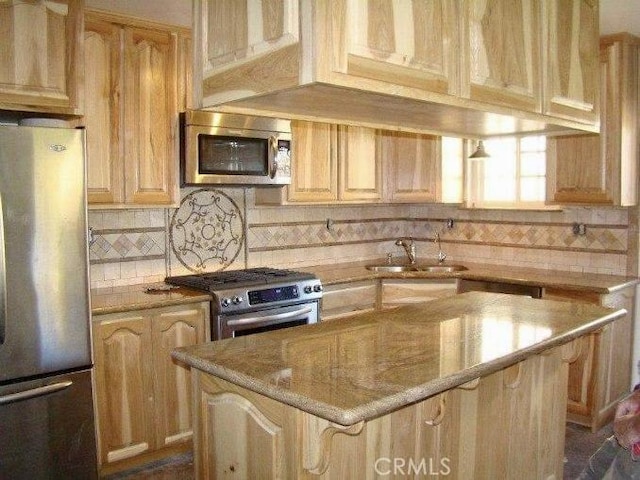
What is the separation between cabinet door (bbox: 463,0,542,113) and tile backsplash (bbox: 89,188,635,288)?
2.34 m

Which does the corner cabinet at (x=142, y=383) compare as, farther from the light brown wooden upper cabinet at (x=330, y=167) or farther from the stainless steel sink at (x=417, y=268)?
the stainless steel sink at (x=417, y=268)

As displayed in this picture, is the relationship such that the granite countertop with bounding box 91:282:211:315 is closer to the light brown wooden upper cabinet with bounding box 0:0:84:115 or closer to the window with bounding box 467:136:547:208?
the light brown wooden upper cabinet with bounding box 0:0:84:115

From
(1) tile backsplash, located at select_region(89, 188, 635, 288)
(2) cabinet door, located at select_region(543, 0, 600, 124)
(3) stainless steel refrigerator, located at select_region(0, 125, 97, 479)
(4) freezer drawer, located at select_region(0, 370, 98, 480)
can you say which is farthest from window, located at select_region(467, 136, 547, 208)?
(4) freezer drawer, located at select_region(0, 370, 98, 480)

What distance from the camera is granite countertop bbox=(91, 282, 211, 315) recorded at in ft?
10.4

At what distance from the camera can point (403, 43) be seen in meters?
1.75

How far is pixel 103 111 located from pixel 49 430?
165 centimetres

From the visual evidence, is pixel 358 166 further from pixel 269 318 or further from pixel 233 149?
pixel 269 318

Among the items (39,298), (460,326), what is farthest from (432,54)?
(39,298)

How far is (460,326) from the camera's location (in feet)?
7.73

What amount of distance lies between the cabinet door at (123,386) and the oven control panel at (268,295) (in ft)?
1.48

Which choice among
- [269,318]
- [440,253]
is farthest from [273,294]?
[440,253]

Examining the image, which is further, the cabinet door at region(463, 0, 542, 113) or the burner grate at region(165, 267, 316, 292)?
the burner grate at region(165, 267, 316, 292)

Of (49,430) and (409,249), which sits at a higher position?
(409,249)

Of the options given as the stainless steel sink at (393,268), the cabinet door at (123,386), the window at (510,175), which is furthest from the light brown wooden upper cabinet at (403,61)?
the stainless steel sink at (393,268)
